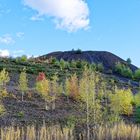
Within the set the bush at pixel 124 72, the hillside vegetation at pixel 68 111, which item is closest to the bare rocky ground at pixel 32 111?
the hillside vegetation at pixel 68 111

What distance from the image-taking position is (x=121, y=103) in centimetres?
3772

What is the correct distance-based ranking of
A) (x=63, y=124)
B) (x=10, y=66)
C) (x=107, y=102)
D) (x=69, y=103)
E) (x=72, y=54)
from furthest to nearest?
(x=72, y=54) → (x=10, y=66) → (x=107, y=102) → (x=69, y=103) → (x=63, y=124)

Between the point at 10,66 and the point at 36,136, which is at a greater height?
the point at 10,66

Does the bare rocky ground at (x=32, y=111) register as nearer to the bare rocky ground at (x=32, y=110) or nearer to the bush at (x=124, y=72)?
the bare rocky ground at (x=32, y=110)

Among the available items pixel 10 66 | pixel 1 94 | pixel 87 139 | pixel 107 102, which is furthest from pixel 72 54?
pixel 87 139

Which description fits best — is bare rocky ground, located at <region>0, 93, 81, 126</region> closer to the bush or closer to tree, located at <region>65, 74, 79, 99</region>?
tree, located at <region>65, 74, 79, 99</region>

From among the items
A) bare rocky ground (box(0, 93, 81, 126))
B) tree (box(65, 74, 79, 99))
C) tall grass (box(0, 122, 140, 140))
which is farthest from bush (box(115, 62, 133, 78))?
tall grass (box(0, 122, 140, 140))

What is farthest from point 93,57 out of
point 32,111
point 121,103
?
point 32,111

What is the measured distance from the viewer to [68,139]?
27156 mm

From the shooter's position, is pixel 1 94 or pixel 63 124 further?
pixel 1 94

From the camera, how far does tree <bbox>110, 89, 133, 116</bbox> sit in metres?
36.7

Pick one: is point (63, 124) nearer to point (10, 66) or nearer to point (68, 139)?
point (68, 139)

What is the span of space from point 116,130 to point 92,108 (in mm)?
2471

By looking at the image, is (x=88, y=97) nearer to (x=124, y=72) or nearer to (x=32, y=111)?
(x=32, y=111)
